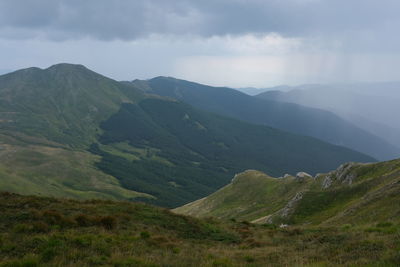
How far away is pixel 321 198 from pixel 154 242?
120ft

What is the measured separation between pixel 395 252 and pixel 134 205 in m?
20.4

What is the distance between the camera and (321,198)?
4800cm

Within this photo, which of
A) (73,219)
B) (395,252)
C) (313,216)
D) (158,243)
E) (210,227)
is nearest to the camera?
(395,252)

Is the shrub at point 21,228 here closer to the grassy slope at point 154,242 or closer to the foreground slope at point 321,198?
the grassy slope at point 154,242

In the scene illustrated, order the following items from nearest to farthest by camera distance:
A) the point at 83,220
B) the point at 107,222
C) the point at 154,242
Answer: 1. the point at 154,242
2. the point at 83,220
3. the point at 107,222

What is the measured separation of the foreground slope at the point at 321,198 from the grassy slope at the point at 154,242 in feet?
31.4

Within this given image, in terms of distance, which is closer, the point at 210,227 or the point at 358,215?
the point at 210,227

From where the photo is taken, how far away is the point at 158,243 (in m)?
18.1

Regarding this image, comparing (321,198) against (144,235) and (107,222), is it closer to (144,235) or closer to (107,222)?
(144,235)

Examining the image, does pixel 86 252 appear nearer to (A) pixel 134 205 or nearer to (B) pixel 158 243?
(B) pixel 158 243

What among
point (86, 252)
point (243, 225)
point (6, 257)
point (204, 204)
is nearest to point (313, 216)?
point (243, 225)

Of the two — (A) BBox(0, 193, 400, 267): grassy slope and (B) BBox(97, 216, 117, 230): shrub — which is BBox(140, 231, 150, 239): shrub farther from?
(B) BBox(97, 216, 117, 230): shrub

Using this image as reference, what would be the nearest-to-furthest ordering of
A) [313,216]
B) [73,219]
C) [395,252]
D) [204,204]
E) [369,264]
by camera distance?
[369,264], [395,252], [73,219], [313,216], [204,204]

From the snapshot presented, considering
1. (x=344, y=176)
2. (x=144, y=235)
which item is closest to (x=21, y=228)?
(x=144, y=235)
